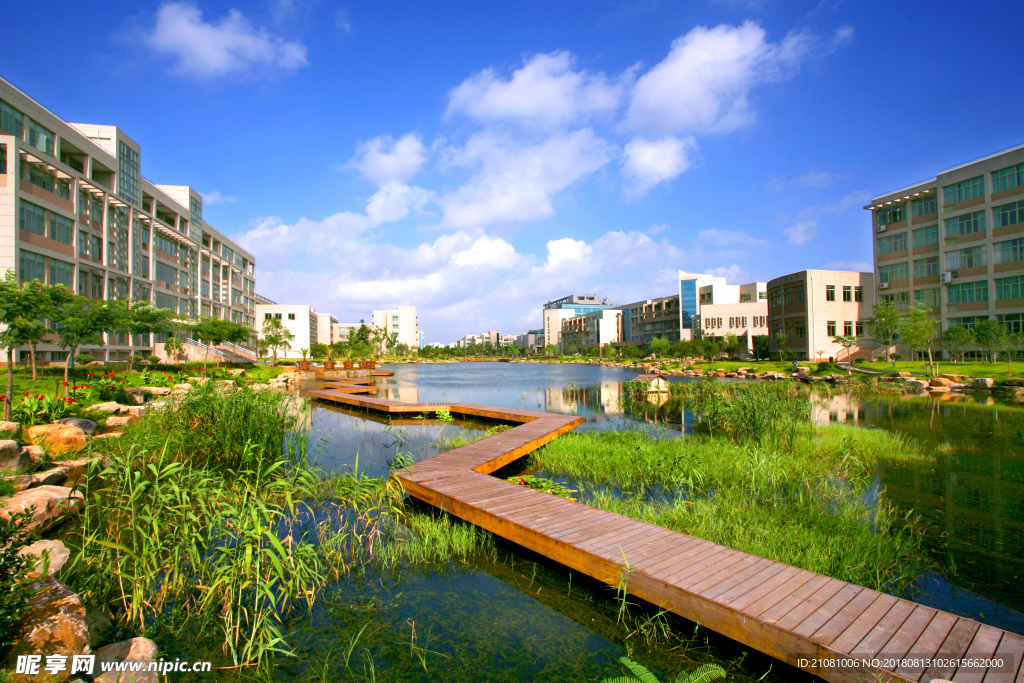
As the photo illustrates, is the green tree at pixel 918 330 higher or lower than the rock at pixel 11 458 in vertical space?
higher

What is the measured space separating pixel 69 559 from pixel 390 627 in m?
3.19

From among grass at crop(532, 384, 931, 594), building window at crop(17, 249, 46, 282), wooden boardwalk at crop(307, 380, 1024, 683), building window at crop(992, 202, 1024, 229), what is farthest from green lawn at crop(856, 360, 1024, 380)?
building window at crop(17, 249, 46, 282)

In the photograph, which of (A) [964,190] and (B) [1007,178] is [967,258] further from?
(B) [1007,178]

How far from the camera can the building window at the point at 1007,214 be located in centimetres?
3141

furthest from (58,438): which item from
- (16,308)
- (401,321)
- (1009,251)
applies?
(401,321)

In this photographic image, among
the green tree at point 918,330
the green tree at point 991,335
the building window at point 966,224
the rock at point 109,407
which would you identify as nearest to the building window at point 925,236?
Result: the building window at point 966,224

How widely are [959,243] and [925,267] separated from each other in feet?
11.1

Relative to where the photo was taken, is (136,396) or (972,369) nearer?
(136,396)

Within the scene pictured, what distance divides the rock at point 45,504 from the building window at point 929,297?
159ft

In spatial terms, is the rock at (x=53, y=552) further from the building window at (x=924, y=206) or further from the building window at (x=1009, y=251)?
the building window at (x=924, y=206)

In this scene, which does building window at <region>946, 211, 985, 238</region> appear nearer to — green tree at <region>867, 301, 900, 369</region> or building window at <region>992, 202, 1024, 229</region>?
building window at <region>992, 202, 1024, 229</region>

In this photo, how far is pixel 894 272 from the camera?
1630 inches

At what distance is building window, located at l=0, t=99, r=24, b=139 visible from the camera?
73.4ft

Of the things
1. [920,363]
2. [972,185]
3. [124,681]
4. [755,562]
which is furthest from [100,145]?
[972,185]
